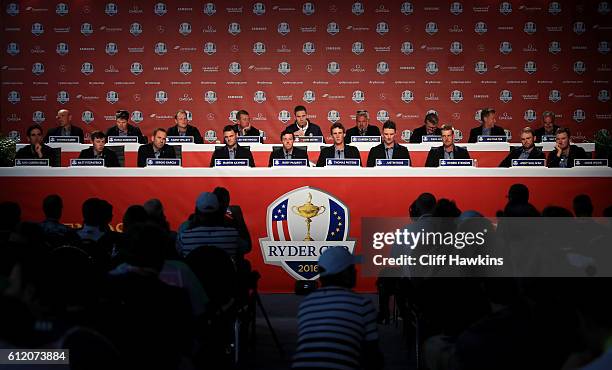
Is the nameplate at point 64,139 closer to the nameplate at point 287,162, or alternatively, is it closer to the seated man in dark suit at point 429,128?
the nameplate at point 287,162

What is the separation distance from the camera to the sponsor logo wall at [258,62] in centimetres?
1131

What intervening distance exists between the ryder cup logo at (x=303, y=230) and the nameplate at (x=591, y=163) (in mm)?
2144

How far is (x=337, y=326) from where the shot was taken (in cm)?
281

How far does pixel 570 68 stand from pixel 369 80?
3.04m

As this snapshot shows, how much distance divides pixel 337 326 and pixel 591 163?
455 centimetres

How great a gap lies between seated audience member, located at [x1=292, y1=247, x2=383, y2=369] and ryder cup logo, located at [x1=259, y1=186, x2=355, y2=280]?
3.19m

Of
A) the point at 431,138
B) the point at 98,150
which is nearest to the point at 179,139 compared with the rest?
the point at 98,150

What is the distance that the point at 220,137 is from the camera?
11359 mm

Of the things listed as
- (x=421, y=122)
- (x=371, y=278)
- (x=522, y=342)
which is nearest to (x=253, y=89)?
(x=421, y=122)

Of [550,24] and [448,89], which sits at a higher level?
[550,24]

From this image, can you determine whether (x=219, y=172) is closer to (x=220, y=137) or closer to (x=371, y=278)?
(x=371, y=278)

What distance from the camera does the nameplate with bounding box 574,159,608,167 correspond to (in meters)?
6.58

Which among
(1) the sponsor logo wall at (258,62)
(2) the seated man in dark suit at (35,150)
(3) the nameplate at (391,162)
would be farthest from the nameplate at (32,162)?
(1) the sponsor logo wall at (258,62)

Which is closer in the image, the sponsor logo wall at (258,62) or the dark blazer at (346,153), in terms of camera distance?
the dark blazer at (346,153)
